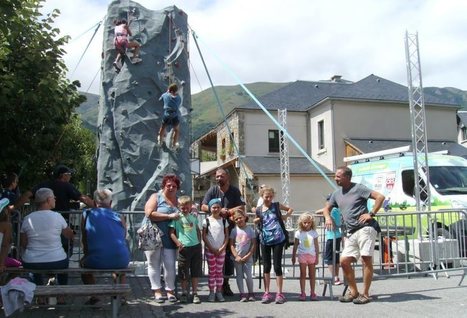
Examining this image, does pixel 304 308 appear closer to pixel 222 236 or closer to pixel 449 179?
pixel 222 236

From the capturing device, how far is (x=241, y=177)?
101 feet

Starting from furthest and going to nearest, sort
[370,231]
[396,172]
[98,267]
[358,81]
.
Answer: [358,81] → [396,172] → [370,231] → [98,267]

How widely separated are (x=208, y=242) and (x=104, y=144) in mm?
4940

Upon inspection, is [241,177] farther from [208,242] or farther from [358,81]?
[208,242]

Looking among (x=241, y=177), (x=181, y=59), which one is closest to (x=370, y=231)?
(x=181, y=59)

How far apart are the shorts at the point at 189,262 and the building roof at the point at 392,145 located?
2225 centimetres

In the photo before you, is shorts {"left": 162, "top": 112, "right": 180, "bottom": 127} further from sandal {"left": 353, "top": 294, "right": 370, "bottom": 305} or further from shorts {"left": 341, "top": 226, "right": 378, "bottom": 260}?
sandal {"left": 353, "top": 294, "right": 370, "bottom": 305}

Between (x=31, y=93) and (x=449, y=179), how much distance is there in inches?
390

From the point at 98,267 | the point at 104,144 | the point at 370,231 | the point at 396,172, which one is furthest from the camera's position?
the point at 396,172

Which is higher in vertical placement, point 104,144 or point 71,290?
point 104,144

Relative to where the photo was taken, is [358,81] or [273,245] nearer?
[273,245]

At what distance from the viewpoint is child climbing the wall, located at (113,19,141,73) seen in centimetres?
1105

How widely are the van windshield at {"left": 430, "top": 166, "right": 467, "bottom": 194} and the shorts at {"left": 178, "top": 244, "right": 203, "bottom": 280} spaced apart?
7948 millimetres

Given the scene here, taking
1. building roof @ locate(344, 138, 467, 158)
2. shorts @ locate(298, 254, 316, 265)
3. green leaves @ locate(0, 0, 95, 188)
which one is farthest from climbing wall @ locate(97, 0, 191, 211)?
building roof @ locate(344, 138, 467, 158)
